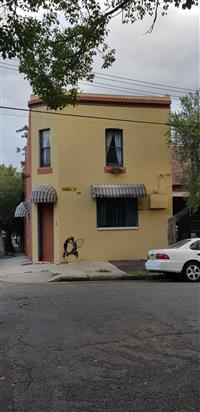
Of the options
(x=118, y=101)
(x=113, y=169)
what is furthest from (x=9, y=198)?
(x=118, y=101)

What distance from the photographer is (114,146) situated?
2345 cm

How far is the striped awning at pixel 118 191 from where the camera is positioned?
22453mm

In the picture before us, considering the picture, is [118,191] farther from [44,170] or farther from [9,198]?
[9,198]

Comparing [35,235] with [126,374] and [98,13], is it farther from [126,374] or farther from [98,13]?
[126,374]

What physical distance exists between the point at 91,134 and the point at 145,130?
240 centimetres

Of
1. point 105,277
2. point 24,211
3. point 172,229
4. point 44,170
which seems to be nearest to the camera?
point 105,277

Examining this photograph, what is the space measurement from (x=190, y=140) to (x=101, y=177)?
13.9 feet

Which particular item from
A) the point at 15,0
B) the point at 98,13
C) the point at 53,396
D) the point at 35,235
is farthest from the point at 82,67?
the point at 35,235

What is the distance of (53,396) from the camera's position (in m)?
5.39

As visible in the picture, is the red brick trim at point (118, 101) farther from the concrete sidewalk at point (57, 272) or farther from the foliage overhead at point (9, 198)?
the foliage overhead at point (9, 198)

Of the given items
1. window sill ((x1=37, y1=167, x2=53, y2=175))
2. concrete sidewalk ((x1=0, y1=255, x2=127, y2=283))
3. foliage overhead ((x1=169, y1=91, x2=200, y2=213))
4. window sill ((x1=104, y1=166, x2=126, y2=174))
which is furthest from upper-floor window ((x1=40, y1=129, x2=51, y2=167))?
foliage overhead ((x1=169, y1=91, x2=200, y2=213))

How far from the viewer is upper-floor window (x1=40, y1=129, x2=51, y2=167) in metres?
23.2

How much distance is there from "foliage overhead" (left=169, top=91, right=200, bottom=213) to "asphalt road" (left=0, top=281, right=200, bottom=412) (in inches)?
362

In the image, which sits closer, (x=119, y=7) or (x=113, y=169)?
(x=119, y=7)
